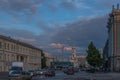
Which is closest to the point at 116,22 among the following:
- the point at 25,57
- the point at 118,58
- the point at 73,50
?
the point at 118,58

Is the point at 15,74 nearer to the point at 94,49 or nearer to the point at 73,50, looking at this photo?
the point at 94,49

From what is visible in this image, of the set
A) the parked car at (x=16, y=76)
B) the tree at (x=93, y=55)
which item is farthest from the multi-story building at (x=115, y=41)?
the parked car at (x=16, y=76)

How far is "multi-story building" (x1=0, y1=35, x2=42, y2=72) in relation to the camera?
4434 inches

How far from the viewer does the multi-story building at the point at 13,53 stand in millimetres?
112625

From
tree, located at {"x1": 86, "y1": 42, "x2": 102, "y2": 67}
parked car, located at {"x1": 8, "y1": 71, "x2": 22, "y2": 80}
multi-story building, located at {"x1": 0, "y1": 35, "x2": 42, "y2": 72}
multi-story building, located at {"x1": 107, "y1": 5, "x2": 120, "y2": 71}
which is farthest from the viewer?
tree, located at {"x1": 86, "y1": 42, "x2": 102, "y2": 67}

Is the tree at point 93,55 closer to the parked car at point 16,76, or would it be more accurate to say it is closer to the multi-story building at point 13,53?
the multi-story building at point 13,53

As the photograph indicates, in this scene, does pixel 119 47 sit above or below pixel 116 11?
below

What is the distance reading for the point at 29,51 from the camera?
154000 millimetres

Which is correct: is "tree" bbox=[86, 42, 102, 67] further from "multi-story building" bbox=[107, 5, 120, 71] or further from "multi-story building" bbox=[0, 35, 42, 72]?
"multi-story building" bbox=[0, 35, 42, 72]

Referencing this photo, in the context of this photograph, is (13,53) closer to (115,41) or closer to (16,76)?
(115,41)

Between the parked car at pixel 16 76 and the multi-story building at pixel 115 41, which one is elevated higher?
the multi-story building at pixel 115 41

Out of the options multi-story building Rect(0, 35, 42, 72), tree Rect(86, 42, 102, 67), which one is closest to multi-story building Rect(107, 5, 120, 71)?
tree Rect(86, 42, 102, 67)

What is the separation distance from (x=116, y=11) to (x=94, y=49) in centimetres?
2373

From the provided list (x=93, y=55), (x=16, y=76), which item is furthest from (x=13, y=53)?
(x=16, y=76)
